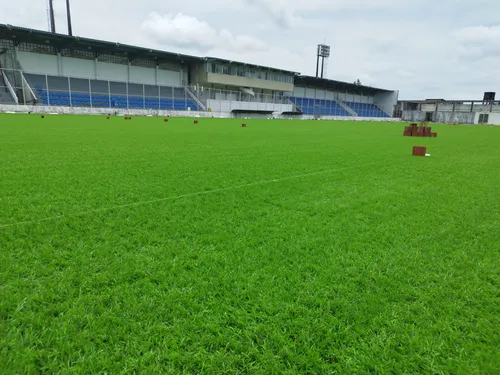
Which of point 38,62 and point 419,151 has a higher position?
point 38,62

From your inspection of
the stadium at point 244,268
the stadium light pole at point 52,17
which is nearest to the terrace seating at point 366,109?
the stadium light pole at point 52,17

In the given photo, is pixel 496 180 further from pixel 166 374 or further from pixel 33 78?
pixel 33 78

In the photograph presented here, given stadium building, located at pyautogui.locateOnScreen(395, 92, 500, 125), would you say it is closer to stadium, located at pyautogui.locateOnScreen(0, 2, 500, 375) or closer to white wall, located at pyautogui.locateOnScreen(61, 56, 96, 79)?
white wall, located at pyautogui.locateOnScreen(61, 56, 96, 79)

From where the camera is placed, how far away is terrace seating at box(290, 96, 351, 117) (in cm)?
5969

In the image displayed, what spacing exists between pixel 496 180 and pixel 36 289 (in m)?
6.87

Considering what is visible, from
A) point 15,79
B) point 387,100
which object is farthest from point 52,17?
point 387,100

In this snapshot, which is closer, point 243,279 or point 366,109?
point 243,279

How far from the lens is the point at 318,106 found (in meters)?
62.8

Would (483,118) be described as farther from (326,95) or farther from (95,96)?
(95,96)

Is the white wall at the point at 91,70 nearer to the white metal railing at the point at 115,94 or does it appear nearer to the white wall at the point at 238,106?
the white metal railing at the point at 115,94

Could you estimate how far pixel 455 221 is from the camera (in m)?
3.39

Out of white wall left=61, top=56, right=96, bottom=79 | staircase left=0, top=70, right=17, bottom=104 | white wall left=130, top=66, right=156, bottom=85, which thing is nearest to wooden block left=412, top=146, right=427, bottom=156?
staircase left=0, top=70, right=17, bottom=104

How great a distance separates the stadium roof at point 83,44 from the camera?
31.5 m

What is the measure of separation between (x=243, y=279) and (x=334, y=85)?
7118 cm
